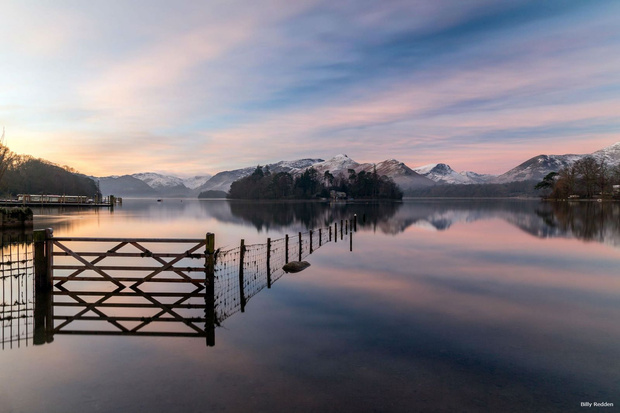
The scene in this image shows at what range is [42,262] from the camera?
18156 millimetres

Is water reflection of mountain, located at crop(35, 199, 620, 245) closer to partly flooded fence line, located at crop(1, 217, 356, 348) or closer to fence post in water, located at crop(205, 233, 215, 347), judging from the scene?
partly flooded fence line, located at crop(1, 217, 356, 348)

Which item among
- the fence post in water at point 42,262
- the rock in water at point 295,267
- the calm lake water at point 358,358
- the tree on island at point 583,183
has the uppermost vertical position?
the tree on island at point 583,183

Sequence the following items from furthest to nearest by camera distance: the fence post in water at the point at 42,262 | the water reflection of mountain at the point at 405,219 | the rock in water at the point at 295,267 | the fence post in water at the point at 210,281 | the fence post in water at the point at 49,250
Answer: the water reflection of mountain at the point at 405,219 → the rock in water at the point at 295,267 → the fence post in water at the point at 49,250 → the fence post in water at the point at 42,262 → the fence post in water at the point at 210,281

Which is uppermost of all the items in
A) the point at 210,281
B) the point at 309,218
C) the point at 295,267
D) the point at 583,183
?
the point at 583,183

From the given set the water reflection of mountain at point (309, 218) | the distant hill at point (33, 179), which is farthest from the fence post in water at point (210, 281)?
the distant hill at point (33, 179)

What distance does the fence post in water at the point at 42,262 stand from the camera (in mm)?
17750

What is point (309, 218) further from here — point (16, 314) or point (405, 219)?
point (16, 314)

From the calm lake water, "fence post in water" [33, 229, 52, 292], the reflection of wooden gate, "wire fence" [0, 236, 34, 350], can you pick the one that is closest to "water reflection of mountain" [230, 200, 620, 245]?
the calm lake water

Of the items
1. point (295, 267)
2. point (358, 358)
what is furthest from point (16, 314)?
point (295, 267)

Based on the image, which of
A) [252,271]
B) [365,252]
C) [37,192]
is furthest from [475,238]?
[37,192]

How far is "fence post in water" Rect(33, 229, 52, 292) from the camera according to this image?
17.8 meters

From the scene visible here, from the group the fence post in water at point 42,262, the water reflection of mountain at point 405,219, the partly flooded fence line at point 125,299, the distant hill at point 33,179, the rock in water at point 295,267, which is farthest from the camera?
the distant hill at point 33,179

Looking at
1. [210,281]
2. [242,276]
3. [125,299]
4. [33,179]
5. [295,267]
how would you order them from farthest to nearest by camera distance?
[33,179] < [295,267] < [242,276] < [125,299] < [210,281]

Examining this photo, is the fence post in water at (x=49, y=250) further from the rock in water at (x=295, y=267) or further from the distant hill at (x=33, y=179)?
the distant hill at (x=33, y=179)
